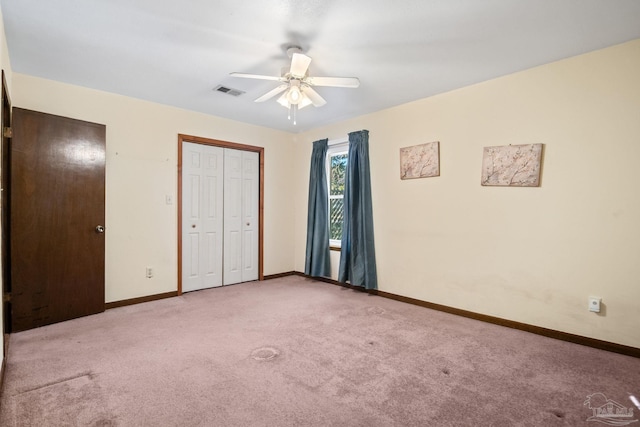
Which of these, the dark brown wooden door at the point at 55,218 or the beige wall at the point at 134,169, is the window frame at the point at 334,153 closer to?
the beige wall at the point at 134,169

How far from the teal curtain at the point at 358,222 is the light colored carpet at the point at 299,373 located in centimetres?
97

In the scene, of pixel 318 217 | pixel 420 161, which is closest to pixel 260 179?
pixel 318 217

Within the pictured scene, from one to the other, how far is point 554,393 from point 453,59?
8.60ft

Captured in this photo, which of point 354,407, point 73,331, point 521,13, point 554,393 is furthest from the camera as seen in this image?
point 73,331

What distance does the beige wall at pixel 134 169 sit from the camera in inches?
134

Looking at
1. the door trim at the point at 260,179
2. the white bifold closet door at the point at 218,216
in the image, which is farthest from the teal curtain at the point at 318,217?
the white bifold closet door at the point at 218,216

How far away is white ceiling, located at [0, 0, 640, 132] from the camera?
6.86 feet

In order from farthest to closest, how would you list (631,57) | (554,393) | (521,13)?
1. (631,57)
2. (521,13)
3. (554,393)

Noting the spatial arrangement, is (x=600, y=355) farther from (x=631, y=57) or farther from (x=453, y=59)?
(x=453, y=59)

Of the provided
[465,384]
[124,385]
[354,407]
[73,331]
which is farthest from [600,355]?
[73,331]

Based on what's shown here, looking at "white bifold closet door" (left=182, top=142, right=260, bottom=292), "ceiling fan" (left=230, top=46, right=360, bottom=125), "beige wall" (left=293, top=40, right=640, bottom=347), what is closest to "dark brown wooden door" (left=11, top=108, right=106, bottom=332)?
"white bifold closet door" (left=182, top=142, right=260, bottom=292)

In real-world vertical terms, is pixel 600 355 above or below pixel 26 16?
below

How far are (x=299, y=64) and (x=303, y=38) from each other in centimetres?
20

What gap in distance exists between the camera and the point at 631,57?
98.3 inches
